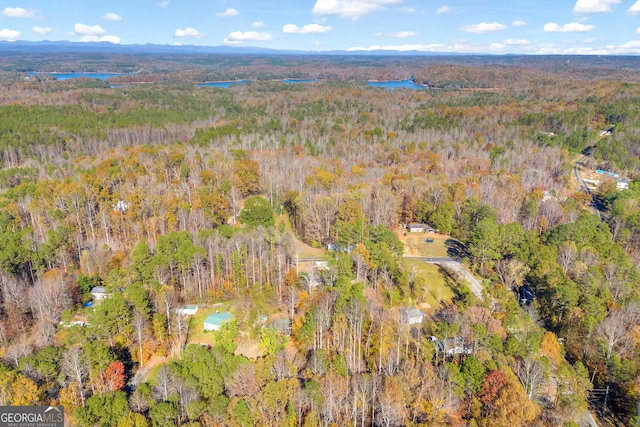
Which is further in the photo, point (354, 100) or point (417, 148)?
point (354, 100)

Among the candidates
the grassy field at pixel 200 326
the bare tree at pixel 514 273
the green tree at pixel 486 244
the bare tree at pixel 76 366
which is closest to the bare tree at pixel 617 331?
the bare tree at pixel 514 273

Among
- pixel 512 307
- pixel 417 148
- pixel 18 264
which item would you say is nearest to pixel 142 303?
pixel 18 264

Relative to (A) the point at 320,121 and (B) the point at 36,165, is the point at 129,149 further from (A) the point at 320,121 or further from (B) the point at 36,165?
(A) the point at 320,121

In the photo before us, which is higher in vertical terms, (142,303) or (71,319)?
(142,303)

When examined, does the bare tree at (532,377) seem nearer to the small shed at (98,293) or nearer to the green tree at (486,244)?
the green tree at (486,244)

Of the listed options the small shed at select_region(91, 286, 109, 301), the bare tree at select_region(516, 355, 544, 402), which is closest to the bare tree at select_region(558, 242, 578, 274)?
the bare tree at select_region(516, 355, 544, 402)

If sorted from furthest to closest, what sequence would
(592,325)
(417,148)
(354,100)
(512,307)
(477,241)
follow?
(354,100) → (417,148) → (477,241) → (512,307) → (592,325)

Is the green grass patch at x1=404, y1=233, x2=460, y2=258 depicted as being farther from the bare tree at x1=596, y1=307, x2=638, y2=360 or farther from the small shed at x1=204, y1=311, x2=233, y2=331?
the small shed at x1=204, y1=311, x2=233, y2=331
